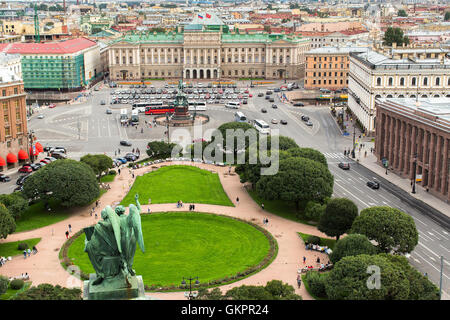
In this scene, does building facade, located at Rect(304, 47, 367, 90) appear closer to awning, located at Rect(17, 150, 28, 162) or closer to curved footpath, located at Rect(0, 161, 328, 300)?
curved footpath, located at Rect(0, 161, 328, 300)

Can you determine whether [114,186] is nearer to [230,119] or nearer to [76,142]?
[76,142]

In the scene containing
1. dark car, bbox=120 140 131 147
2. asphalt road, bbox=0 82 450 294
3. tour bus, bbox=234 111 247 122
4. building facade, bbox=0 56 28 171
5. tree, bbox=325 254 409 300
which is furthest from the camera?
tour bus, bbox=234 111 247 122

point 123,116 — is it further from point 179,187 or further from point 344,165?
point 344,165

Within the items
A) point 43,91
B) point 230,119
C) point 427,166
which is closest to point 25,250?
point 427,166

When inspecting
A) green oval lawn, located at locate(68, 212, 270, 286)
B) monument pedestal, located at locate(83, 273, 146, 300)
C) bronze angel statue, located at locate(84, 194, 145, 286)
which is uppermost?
bronze angel statue, located at locate(84, 194, 145, 286)

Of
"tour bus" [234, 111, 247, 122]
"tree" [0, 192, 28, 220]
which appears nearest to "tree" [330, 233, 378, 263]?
Answer: "tree" [0, 192, 28, 220]

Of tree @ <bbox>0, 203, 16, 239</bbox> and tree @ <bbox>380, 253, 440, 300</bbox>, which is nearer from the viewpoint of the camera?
tree @ <bbox>380, 253, 440, 300</bbox>

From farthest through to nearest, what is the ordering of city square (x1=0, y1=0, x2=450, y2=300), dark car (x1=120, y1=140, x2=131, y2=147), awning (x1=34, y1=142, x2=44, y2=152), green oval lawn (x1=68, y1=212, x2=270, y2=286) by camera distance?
dark car (x1=120, y1=140, x2=131, y2=147) < awning (x1=34, y1=142, x2=44, y2=152) < green oval lawn (x1=68, y1=212, x2=270, y2=286) < city square (x1=0, y1=0, x2=450, y2=300)
